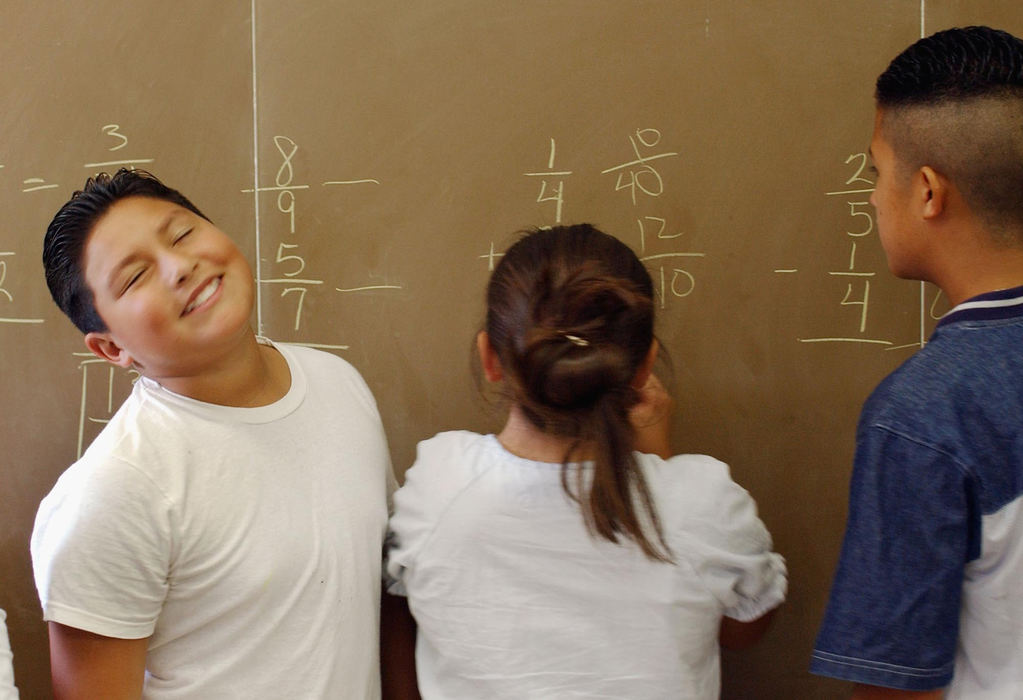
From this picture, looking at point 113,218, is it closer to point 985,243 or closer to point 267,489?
point 267,489

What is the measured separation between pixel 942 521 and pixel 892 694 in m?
0.22

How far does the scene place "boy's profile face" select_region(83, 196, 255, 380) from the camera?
1089 mm

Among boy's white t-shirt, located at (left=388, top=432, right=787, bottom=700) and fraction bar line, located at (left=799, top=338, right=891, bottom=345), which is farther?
fraction bar line, located at (left=799, top=338, right=891, bottom=345)

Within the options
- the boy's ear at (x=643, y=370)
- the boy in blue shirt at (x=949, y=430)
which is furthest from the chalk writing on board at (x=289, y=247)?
the boy in blue shirt at (x=949, y=430)

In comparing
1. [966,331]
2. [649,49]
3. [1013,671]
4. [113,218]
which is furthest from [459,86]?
[1013,671]

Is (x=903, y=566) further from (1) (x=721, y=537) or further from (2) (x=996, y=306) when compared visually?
(2) (x=996, y=306)

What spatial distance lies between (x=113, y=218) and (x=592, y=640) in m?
0.79

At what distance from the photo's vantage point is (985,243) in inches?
39.3

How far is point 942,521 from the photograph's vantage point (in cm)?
91

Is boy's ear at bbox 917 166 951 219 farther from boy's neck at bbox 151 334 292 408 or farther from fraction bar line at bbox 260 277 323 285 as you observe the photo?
fraction bar line at bbox 260 277 323 285

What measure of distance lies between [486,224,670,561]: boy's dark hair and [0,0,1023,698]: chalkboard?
451 millimetres

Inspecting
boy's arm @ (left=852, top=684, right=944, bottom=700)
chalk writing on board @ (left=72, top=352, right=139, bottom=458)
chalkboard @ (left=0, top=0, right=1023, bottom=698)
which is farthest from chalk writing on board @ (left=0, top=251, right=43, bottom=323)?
boy's arm @ (left=852, top=684, right=944, bottom=700)

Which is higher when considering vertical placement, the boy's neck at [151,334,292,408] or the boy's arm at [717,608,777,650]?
the boy's neck at [151,334,292,408]

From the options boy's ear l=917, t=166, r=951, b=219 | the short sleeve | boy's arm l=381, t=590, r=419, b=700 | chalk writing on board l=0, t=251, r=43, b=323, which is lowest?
boy's arm l=381, t=590, r=419, b=700
